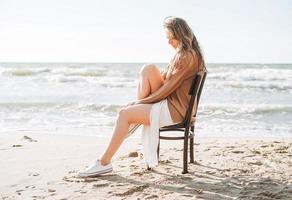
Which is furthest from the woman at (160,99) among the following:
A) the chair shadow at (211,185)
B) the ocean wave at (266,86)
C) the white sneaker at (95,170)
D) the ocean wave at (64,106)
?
the ocean wave at (266,86)

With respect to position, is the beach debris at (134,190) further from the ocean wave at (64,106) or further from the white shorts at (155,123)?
the ocean wave at (64,106)

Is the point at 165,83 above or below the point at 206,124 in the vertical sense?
above

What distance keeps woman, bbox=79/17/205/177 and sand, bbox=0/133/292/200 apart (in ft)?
0.83

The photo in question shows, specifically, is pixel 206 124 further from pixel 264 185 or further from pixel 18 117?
pixel 264 185

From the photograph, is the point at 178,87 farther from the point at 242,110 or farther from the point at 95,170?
the point at 242,110

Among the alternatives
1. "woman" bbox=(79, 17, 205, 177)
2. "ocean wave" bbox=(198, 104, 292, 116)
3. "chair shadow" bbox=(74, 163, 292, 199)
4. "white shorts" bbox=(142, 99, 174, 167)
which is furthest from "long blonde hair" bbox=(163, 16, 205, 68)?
"ocean wave" bbox=(198, 104, 292, 116)

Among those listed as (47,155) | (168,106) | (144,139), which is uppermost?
(168,106)

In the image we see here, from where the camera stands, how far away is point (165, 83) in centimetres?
391

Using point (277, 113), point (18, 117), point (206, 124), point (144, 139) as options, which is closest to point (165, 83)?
point (144, 139)

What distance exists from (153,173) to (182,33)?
1.31m

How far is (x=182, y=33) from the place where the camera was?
3.88 metres

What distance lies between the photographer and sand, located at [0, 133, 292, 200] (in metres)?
3.43

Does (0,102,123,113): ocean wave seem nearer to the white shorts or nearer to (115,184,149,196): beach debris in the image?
the white shorts

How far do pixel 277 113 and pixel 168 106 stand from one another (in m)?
6.59
